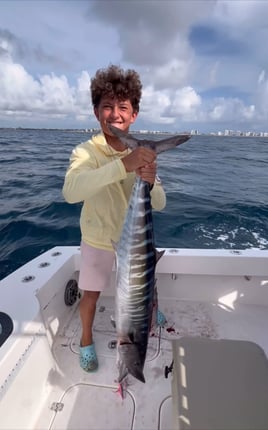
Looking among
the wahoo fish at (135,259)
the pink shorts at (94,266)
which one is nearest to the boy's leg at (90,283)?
the pink shorts at (94,266)

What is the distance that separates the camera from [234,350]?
1.62 m

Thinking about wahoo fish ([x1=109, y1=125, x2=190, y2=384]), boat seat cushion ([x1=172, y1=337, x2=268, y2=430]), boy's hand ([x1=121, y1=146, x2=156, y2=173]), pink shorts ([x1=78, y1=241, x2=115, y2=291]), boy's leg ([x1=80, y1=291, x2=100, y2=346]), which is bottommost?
boy's leg ([x1=80, y1=291, x2=100, y2=346])

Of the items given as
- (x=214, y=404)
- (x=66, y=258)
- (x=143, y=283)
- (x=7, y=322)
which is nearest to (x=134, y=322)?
(x=143, y=283)

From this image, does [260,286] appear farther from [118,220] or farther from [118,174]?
[118,174]

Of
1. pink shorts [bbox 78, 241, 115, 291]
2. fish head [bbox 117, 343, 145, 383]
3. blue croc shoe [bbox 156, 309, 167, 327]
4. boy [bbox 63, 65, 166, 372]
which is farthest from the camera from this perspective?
blue croc shoe [bbox 156, 309, 167, 327]

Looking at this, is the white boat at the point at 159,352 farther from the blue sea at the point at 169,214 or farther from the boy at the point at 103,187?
the blue sea at the point at 169,214

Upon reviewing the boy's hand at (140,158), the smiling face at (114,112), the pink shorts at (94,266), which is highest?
the smiling face at (114,112)

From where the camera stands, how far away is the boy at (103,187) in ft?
6.09

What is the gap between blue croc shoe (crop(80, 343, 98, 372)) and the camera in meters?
2.32

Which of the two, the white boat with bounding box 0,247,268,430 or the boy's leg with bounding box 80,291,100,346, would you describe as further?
the boy's leg with bounding box 80,291,100,346

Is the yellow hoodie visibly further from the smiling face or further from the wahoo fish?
the wahoo fish

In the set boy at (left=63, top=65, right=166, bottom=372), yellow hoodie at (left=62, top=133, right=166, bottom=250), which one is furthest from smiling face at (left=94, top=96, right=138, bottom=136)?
yellow hoodie at (left=62, top=133, right=166, bottom=250)

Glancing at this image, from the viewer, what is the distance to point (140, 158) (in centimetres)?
141

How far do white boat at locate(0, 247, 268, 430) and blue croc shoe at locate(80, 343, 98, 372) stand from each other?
6 centimetres
